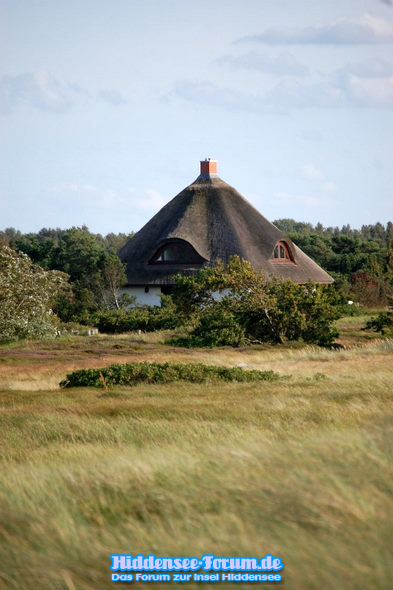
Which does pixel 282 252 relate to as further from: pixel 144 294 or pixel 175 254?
pixel 144 294

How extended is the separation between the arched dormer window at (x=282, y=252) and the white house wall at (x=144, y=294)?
25.1ft

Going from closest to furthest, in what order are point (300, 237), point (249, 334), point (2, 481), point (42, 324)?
1. point (2, 481)
2. point (249, 334)
3. point (42, 324)
4. point (300, 237)

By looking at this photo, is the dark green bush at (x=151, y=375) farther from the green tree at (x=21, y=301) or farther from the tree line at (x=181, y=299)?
the green tree at (x=21, y=301)

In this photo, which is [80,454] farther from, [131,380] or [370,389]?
[131,380]

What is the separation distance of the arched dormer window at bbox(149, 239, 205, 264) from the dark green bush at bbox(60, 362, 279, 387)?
111 ft

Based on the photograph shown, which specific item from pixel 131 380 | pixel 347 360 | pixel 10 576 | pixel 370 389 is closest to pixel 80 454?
pixel 10 576

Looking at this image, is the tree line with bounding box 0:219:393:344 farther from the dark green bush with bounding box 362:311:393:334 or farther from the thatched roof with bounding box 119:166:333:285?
the thatched roof with bounding box 119:166:333:285

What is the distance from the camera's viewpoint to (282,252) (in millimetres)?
58344

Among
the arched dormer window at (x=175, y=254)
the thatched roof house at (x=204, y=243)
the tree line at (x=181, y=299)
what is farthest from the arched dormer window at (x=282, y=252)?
the tree line at (x=181, y=299)

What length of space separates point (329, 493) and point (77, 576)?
167 cm

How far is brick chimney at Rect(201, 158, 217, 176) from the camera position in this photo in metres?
63.1

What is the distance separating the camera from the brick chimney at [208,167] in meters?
63.1

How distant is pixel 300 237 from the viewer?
87125mm

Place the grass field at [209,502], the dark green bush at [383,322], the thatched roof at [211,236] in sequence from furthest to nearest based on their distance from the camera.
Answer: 1. the thatched roof at [211,236]
2. the dark green bush at [383,322]
3. the grass field at [209,502]
